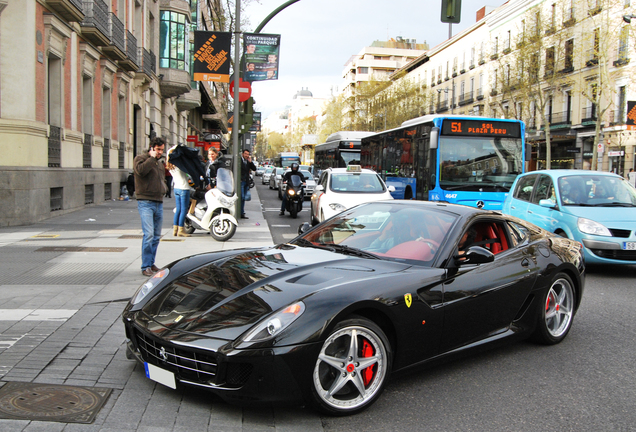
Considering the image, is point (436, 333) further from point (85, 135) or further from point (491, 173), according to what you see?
point (85, 135)

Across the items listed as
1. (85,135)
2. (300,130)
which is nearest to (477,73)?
(85,135)

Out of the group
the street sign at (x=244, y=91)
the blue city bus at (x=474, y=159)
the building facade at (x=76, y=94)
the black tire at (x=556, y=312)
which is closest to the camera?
the black tire at (x=556, y=312)

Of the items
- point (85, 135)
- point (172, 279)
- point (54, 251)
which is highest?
point (85, 135)

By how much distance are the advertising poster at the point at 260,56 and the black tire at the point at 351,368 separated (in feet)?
45.7

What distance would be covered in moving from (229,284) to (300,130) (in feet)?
483

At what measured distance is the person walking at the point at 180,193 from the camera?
11.2m

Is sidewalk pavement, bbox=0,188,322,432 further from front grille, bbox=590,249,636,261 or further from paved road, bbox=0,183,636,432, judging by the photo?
front grille, bbox=590,249,636,261

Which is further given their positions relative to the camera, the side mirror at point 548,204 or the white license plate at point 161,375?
the side mirror at point 548,204

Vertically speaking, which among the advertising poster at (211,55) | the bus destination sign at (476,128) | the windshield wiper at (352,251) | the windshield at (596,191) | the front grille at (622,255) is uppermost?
the advertising poster at (211,55)

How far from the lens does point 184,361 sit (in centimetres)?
331

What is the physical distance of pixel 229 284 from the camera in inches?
151

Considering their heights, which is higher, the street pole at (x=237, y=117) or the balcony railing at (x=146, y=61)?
the balcony railing at (x=146, y=61)

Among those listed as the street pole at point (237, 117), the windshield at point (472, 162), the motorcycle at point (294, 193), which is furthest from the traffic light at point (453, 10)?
the motorcycle at point (294, 193)

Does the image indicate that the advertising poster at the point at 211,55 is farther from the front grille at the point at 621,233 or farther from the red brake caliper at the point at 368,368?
the red brake caliper at the point at 368,368
